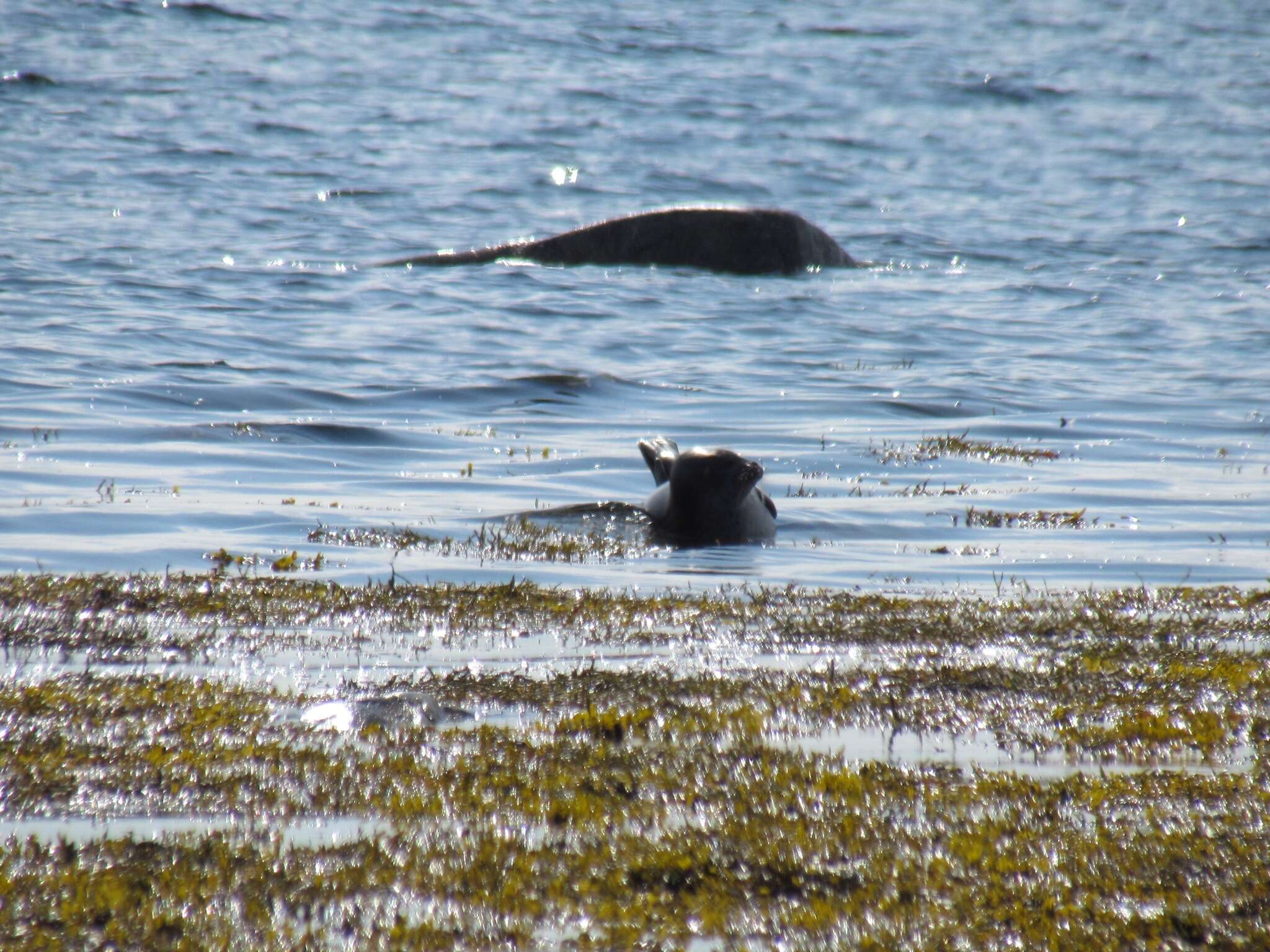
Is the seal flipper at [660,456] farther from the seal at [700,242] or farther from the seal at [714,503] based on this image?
the seal at [700,242]

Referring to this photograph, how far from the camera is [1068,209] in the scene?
43.4 meters

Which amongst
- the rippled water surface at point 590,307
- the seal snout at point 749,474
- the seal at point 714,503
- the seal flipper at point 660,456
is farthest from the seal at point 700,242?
the seal snout at point 749,474

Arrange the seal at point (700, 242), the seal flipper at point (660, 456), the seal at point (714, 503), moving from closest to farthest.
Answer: the seal at point (714, 503) → the seal flipper at point (660, 456) → the seal at point (700, 242)

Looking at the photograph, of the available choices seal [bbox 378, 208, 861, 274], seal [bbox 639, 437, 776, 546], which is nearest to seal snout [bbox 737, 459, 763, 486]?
seal [bbox 639, 437, 776, 546]

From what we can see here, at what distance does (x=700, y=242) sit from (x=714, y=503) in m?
18.8

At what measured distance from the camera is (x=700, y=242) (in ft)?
98.3

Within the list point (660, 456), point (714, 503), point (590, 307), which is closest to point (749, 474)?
point (714, 503)

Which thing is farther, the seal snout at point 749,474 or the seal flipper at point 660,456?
the seal flipper at point 660,456

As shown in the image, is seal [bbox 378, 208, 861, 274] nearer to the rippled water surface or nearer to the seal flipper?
the rippled water surface

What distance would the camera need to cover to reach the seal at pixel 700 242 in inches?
1180

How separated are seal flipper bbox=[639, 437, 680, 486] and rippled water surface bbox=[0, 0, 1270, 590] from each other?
629 millimetres

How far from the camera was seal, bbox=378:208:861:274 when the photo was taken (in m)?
30.0

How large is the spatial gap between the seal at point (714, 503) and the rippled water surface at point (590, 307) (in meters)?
0.62

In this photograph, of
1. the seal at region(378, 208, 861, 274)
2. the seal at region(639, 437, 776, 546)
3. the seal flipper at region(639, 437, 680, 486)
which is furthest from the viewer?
the seal at region(378, 208, 861, 274)
